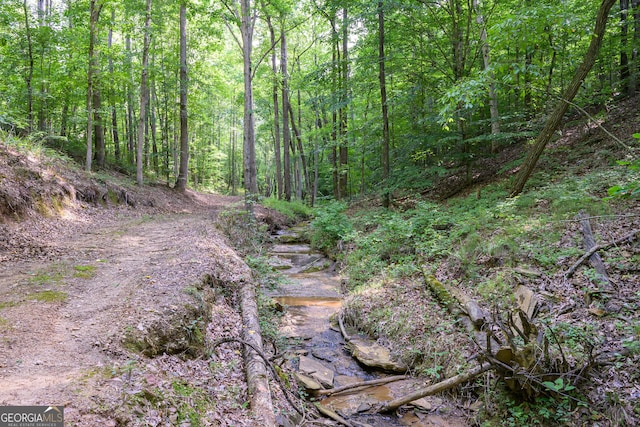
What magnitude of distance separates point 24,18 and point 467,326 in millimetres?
20753

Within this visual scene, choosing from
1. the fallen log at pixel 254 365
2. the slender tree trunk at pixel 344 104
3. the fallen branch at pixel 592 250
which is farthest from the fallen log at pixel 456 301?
the slender tree trunk at pixel 344 104

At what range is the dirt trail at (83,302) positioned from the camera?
3.03m

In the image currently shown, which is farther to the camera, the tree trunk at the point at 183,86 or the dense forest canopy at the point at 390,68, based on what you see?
the tree trunk at the point at 183,86

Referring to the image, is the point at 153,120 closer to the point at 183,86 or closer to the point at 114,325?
the point at 183,86

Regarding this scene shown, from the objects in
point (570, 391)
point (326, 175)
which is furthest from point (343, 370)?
point (326, 175)

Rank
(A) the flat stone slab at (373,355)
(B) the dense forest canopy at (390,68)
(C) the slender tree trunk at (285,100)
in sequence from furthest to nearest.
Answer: (C) the slender tree trunk at (285,100) < (B) the dense forest canopy at (390,68) < (A) the flat stone slab at (373,355)

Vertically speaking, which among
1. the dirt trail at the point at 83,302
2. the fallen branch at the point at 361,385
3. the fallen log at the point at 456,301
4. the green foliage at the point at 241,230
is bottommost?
the fallen branch at the point at 361,385

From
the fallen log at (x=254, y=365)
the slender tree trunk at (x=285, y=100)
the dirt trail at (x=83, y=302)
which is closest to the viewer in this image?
the dirt trail at (x=83, y=302)

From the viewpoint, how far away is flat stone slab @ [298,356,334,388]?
536cm

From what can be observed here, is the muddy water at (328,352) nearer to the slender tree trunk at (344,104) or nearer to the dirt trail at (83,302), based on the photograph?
the dirt trail at (83,302)

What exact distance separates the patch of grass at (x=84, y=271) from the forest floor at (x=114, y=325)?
2.2 inches

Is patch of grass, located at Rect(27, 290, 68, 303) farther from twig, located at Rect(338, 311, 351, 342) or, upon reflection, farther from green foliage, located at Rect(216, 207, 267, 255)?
green foliage, located at Rect(216, 207, 267, 255)

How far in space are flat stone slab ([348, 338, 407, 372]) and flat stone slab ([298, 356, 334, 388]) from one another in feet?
2.17

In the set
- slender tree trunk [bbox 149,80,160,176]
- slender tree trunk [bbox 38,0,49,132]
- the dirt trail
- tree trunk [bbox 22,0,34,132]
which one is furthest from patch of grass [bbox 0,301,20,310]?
slender tree trunk [bbox 149,80,160,176]
